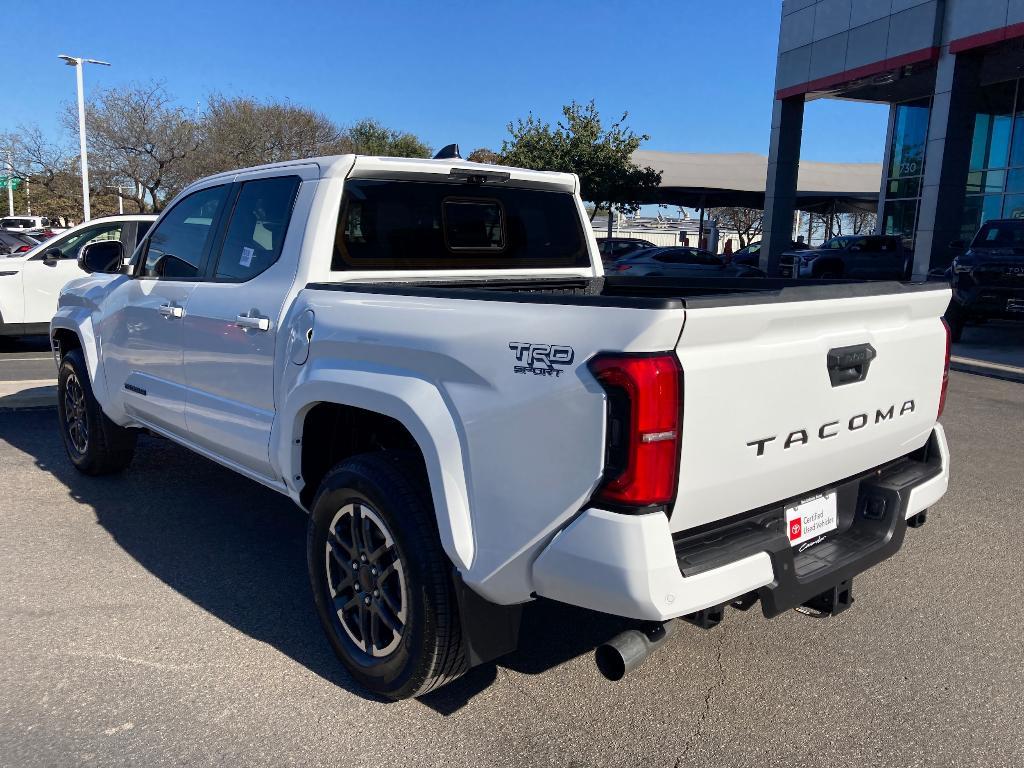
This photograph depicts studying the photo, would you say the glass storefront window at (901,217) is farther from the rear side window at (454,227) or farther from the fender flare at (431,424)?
the fender flare at (431,424)

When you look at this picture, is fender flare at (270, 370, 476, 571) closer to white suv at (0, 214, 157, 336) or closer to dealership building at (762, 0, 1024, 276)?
white suv at (0, 214, 157, 336)

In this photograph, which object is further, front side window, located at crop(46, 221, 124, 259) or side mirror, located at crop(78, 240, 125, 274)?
front side window, located at crop(46, 221, 124, 259)

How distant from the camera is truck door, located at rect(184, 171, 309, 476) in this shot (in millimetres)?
3574

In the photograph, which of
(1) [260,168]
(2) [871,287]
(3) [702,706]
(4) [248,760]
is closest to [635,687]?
(3) [702,706]

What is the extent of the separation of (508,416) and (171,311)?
2.55 meters

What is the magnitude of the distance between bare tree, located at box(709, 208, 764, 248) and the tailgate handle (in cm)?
7041

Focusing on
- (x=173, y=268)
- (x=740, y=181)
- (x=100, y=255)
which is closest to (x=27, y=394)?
(x=100, y=255)

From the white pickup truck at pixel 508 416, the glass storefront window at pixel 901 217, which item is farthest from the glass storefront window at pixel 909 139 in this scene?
the white pickup truck at pixel 508 416

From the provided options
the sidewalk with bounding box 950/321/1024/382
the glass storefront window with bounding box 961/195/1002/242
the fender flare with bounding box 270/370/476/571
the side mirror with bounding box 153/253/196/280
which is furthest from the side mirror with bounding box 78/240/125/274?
the glass storefront window with bounding box 961/195/1002/242

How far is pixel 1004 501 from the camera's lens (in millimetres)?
5410

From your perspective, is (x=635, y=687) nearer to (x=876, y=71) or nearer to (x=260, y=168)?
(x=260, y=168)

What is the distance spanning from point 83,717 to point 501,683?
1.46 metres

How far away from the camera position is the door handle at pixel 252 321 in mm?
3510

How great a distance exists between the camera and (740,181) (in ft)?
141
